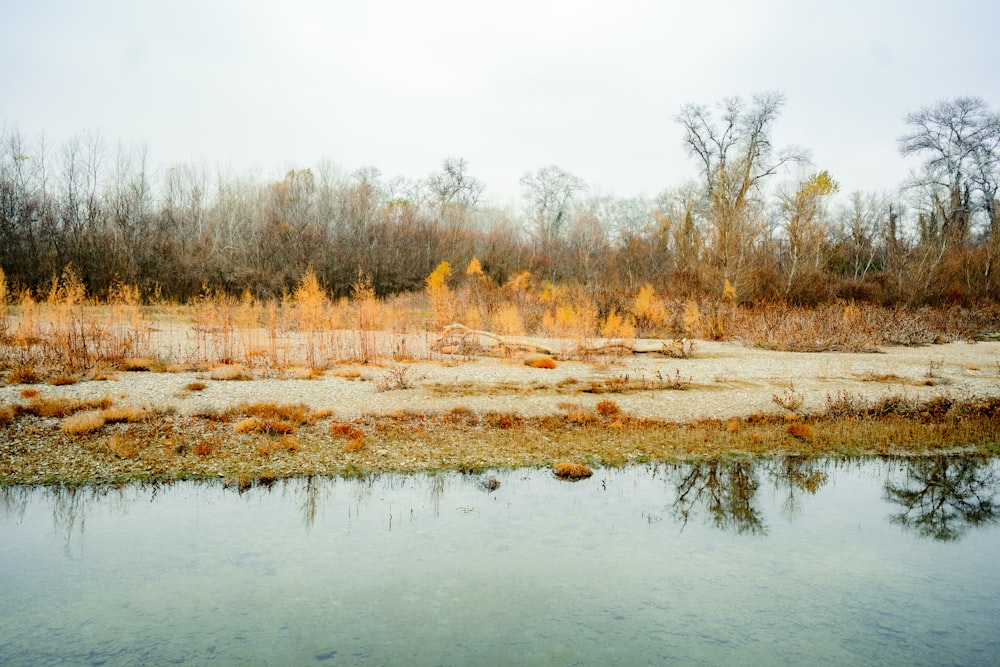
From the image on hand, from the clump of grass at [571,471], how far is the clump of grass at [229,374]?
7.57 metres

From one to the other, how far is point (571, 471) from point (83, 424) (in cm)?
A: 728

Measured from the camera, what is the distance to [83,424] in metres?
9.27

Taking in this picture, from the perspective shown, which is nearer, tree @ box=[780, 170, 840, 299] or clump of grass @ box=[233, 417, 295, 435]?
clump of grass @ box=[233, 417, 295, 435]

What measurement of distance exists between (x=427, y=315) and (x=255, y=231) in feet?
63.7

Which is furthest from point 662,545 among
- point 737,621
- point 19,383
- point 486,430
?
point 19,383

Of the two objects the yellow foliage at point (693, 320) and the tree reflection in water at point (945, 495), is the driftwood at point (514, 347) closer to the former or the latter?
the yellow foliage at point (693, 320)

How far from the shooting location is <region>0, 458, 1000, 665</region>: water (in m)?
4.57

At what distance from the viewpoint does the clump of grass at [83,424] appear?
9.22 metres

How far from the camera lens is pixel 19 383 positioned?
11.8 meters

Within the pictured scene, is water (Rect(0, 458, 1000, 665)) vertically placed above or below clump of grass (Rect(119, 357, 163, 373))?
below

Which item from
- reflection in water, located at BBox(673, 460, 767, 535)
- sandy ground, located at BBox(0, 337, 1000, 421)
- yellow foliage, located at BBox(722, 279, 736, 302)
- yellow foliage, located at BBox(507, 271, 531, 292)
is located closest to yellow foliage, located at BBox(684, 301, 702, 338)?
yellow foliage, located at BBox(722, 279, 736, 302)

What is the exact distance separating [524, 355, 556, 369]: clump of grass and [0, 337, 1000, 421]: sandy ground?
24cm

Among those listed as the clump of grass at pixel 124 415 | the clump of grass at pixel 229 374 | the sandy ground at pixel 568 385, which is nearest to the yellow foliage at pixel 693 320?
the sandy ground at pixel 568 385

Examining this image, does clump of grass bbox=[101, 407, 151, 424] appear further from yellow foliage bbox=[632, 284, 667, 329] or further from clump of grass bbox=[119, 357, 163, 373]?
yellow foliage bbox=[632, 284, 667, 329]
